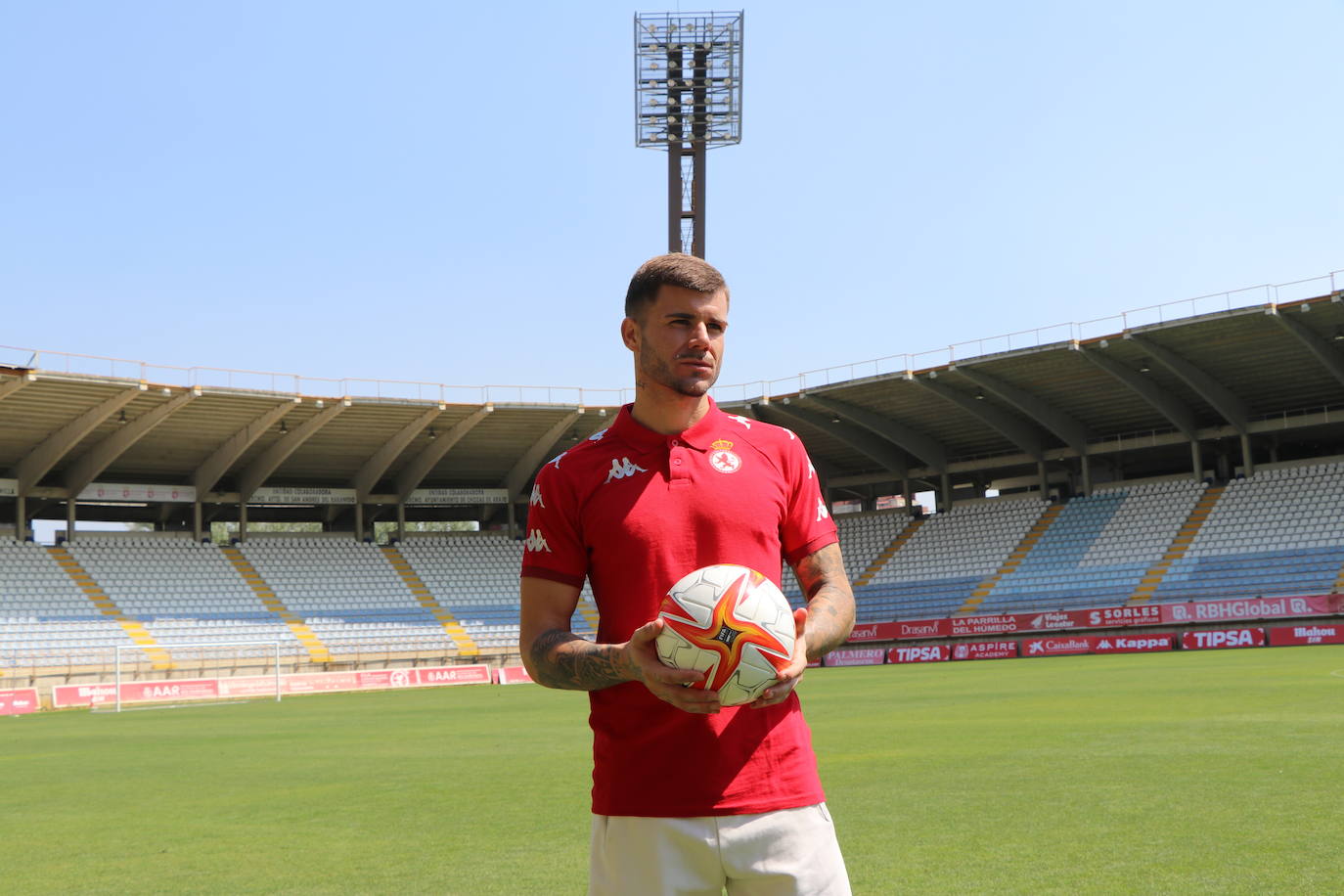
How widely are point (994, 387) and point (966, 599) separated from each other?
852 centimetres

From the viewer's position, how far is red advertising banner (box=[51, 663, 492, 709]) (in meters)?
35.7

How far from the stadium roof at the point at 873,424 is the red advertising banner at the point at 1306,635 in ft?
30.3

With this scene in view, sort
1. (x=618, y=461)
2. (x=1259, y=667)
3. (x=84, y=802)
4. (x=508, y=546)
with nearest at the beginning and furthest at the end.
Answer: (x=618, y=461), (x=84, y=802), (x=1259, y=667), (x=508, y=546)

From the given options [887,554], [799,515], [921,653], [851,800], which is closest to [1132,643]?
[921,653]

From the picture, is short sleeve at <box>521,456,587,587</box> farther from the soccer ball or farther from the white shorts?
the white shorts

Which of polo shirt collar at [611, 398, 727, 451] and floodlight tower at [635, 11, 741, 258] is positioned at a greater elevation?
floodlight tower at [635, 11, 741, 258]

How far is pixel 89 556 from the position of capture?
4806cm

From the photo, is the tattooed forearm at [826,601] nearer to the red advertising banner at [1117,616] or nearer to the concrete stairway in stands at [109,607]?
the red advertising banner at [1117,616]

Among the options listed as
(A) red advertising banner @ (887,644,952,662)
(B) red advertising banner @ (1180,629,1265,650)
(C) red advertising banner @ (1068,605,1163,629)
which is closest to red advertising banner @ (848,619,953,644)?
(A) red advertising banner @ (887,644,952,662)

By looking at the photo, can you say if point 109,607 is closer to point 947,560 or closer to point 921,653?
point 921,653

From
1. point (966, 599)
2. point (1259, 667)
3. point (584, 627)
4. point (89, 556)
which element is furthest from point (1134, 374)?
point (89, 556)

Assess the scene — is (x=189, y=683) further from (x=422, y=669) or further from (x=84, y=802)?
(x=84, y=802)

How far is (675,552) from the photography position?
317 cm

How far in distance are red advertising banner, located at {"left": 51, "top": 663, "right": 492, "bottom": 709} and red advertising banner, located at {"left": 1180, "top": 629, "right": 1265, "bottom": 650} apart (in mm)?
23345
